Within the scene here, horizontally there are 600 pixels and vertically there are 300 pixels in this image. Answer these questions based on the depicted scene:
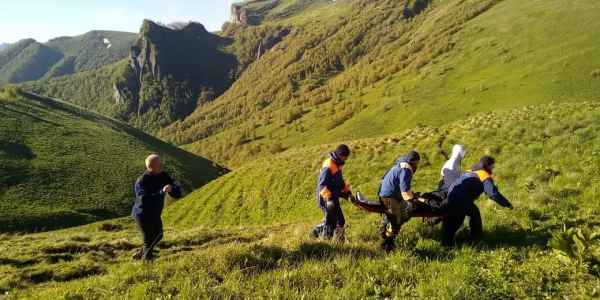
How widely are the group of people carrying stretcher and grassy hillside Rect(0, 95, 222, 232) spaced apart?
171ft

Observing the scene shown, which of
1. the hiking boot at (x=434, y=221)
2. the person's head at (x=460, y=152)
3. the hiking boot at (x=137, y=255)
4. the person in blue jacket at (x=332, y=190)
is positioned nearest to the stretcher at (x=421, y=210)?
the person in blue jacket at (x=332, y=190)

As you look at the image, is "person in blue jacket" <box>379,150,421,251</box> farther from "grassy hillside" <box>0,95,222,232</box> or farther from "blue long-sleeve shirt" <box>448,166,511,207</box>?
"grassy hillside" <box>0,95,222,232</box>

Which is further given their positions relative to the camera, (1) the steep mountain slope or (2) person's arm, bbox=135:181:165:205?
(1) the steep mountain slope

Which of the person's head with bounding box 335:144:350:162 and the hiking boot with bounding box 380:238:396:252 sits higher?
the person's head with bounding box 335:144:350:162

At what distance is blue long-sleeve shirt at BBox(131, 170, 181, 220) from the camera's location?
846cm

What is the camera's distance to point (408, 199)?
7.70 meters

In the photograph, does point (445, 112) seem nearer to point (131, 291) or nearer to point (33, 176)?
point (131, 291)

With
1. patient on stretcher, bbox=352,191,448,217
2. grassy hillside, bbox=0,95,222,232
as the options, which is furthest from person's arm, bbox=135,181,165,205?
grassy hillside, bbox=0,95,222,232

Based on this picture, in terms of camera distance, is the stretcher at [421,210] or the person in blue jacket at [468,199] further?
the stretcher at [421,210]

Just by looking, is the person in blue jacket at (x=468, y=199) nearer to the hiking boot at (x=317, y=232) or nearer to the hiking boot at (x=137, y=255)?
the hiking boot at (x=317, y=232)

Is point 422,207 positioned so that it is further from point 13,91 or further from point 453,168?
point 13,91

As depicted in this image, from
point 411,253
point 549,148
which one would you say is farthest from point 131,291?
point 549,148

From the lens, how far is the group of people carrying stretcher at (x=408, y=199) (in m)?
8.02

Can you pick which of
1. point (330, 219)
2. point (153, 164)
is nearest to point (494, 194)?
point (330, 219)
